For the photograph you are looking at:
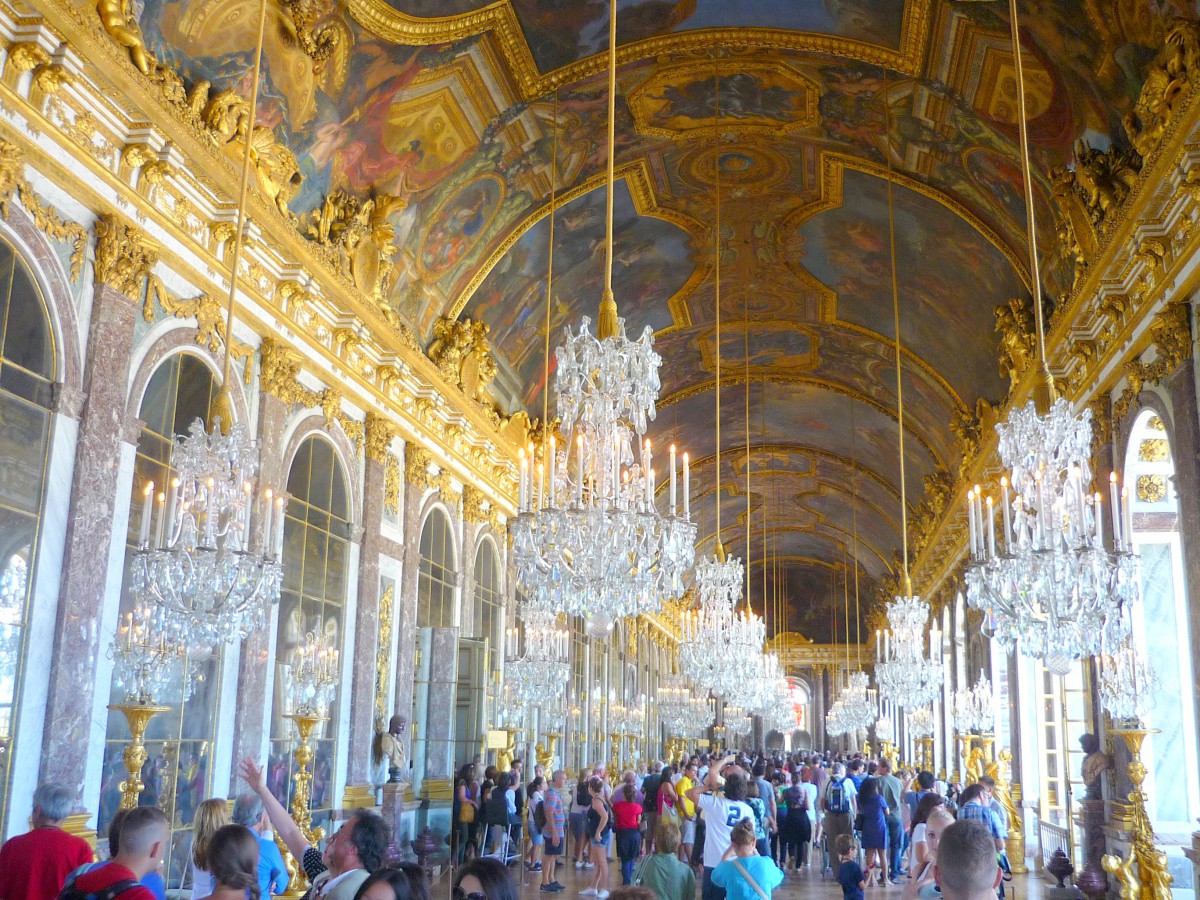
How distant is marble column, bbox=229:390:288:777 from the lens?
10.4 m

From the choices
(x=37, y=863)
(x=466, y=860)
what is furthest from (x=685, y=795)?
(x=37, y=863)

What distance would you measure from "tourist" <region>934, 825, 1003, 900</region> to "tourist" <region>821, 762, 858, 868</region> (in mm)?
12381

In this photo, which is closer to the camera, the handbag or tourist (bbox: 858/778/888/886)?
the handbag

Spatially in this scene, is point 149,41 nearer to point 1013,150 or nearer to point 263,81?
point 263,81

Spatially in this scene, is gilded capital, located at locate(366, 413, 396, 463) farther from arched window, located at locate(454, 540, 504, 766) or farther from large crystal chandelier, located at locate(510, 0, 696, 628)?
large crystal chandelier, located at locate(510, 0, 696, 628)

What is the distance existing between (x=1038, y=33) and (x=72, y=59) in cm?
900

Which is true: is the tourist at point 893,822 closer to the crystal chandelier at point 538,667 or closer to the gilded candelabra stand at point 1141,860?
the crystal chandelier at point 538,667

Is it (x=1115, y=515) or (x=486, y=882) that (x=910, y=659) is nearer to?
(x=1115, y=515)

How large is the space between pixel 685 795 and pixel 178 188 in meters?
9.36

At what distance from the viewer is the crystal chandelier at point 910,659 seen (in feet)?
48.3

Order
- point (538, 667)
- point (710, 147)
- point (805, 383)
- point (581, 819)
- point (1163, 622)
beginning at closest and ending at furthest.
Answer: point (1163, 622) → point (538, 667) → point (581, 819) → point (710, 147) → point (805, 383)

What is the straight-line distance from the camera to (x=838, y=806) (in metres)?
15.2

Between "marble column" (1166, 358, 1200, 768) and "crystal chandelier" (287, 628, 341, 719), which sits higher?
"marble column" (1166, 358, 1200, 768)

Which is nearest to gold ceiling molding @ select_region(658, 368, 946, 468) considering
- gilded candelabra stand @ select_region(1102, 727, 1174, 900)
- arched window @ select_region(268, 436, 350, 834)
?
arched window @ select_region(268, 436, 350, 834)
